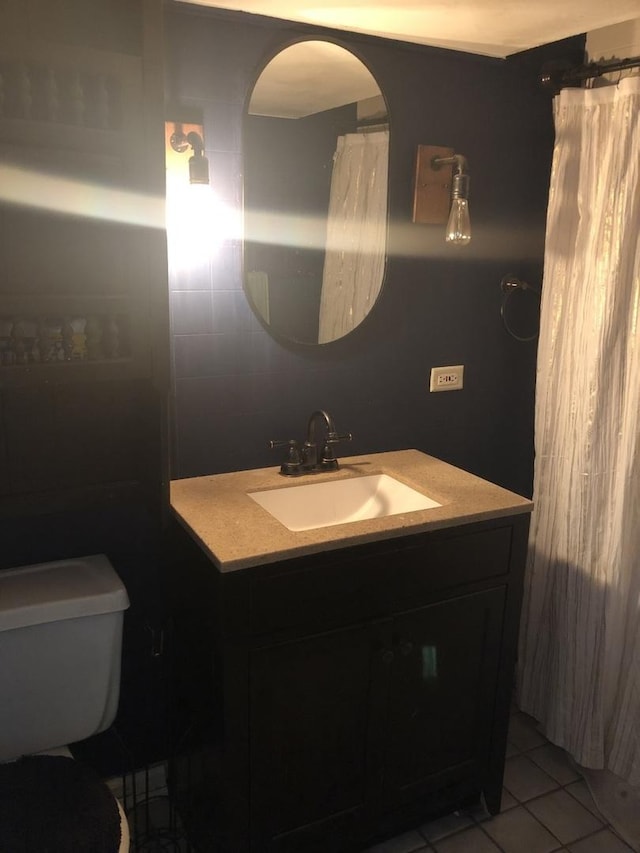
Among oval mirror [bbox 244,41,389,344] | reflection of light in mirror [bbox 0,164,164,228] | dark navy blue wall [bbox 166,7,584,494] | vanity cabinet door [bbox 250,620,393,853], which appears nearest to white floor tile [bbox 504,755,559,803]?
vanity cabinet door [bbox 250,620,393,853]

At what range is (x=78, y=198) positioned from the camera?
146 centimetres

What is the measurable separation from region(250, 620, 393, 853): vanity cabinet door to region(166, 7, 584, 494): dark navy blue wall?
0.62 m

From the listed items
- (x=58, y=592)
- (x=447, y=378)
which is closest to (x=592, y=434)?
(x=447, y=378)

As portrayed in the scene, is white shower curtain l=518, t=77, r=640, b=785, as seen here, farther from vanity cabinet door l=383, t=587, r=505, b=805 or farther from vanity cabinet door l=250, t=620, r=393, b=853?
vanity cabinet door l=250, t=620, r=393, b=853

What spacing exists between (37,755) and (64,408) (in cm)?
77

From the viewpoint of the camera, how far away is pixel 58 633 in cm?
150

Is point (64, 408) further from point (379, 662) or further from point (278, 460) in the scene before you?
point (379, 662)

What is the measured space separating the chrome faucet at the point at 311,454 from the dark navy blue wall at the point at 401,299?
0.09 m

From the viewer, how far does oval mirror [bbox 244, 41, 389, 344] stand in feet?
5.96

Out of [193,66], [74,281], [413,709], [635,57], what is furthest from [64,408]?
[635,57]

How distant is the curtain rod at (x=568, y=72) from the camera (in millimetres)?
1868

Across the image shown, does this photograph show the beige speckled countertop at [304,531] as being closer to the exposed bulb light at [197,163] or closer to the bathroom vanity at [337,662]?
the bathroom vanity at [337,662]

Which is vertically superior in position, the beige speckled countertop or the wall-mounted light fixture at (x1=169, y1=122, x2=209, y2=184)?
the wall-mounted light fixture at (x1=169, y1=122, x2=209, y2=184)

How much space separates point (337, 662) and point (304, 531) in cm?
32
